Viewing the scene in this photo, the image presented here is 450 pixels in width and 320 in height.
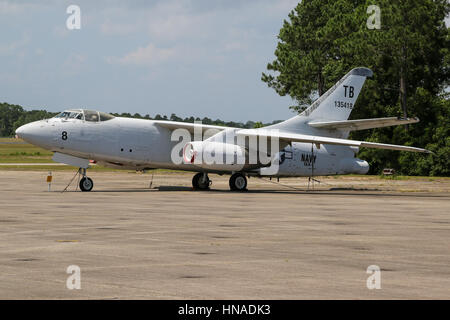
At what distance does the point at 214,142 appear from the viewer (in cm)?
3322

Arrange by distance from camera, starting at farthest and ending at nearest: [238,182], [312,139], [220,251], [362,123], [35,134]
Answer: [238,182] < [362,123] < [312,139] < [35,134] < [220,251]

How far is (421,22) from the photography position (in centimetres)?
5900

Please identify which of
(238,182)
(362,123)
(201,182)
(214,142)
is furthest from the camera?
(201,182)

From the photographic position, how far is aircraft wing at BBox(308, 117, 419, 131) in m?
30.6

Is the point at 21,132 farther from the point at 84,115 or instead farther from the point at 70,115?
the point at 84,115

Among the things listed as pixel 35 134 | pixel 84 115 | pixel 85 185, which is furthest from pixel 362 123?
pixel 35 134

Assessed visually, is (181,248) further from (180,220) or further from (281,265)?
(180,220)

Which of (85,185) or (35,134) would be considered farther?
(85,185)

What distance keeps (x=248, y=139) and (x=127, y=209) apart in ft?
41.7

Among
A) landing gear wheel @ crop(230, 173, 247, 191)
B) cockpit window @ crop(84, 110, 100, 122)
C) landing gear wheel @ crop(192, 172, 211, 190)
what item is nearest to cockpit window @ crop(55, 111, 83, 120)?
cockpit window @ crop(84, 110, 100, 122)

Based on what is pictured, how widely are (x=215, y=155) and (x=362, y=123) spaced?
6.87 metres
